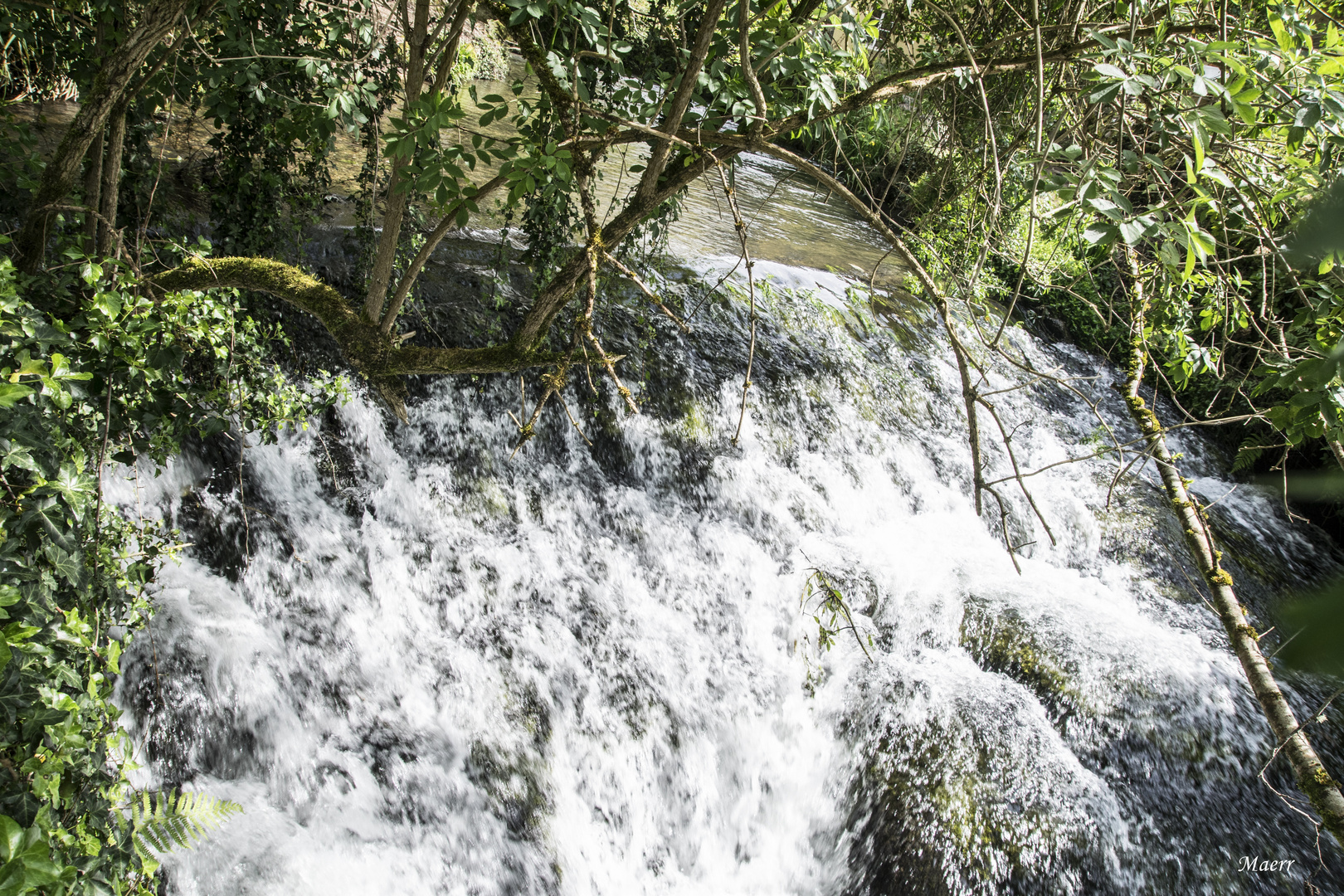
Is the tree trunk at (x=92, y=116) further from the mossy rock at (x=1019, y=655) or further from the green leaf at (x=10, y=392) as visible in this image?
the mossy rock at (x=1019, y=655)

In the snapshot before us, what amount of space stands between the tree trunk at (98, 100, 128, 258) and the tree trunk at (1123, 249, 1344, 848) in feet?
11.0

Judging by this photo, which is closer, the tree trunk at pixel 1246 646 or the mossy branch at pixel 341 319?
the tree trunk at pixel 1246 646

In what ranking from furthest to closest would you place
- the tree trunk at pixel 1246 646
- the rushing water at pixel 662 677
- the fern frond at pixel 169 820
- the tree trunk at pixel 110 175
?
the rushing water at pixel 662 677
the tree trunk at pixel 110 175
the fern frond at pixel 169 820
the tree trunk at pixel 1246 646

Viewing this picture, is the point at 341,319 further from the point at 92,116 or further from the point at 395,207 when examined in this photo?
the point at 92,116

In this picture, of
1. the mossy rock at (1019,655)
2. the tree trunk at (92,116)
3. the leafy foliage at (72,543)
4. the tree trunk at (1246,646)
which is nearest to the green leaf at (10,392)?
the leafy foliage at (72,543)

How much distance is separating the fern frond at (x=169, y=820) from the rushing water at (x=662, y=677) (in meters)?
0.37

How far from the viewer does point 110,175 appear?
3.03 m

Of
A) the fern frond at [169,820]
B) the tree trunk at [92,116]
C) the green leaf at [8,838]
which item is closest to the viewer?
the green leaf at [8,838]

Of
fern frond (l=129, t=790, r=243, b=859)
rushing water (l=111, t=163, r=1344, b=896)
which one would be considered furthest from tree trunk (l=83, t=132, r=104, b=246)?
fern frond (l=129, t=790, r=243, b=859)

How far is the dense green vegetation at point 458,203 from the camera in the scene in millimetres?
1647

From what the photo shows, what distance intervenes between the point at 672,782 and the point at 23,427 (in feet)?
10.3

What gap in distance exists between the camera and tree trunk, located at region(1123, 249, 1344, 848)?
41.8 inches

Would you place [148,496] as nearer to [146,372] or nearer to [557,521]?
[146,372]

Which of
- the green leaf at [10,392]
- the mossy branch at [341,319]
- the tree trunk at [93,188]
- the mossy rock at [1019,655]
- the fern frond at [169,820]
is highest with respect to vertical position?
the tree trunk at [93,188]
